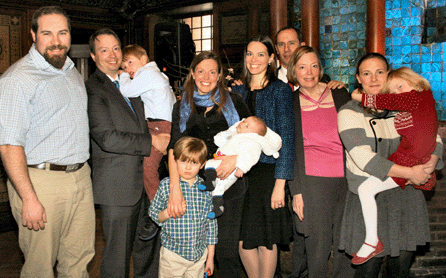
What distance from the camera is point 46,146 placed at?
6.54 feet

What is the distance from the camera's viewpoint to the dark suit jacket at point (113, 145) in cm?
219

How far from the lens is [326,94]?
2342mm

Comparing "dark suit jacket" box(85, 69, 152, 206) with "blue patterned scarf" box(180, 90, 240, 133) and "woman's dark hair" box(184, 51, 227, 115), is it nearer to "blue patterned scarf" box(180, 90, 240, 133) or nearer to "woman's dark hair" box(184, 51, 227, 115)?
"blue patterned scarf" box(180, 90, 240, 133)

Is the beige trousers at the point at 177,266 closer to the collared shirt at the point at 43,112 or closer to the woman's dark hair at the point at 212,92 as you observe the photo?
the collared shirt at the point at 43,112

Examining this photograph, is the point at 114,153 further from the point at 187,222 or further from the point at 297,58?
the point at 297,58

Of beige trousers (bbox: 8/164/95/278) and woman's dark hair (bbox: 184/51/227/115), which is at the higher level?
woman's dark hair (bbox: 184/51/227/115)

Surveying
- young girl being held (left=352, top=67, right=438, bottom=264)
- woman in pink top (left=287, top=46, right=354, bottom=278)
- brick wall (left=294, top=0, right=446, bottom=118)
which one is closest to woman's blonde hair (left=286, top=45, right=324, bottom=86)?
woman in pink top (left=287, top=46, right=354, bottom=278)

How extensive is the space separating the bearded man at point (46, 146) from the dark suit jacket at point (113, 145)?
0.08 m

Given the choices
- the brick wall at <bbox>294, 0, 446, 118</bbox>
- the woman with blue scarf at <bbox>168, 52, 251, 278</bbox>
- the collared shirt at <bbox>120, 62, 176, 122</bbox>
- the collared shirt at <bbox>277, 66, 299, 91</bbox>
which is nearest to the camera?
the woman with blue scarf at <bbox>168, 52, 251, 278</bbox>

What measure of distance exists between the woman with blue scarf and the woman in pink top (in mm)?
372

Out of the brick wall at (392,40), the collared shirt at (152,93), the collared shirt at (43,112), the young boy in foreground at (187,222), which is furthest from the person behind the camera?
the brick wall at (392,40)

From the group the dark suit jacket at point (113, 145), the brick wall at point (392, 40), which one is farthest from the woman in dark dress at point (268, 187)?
the brick wall at point (392, 40)

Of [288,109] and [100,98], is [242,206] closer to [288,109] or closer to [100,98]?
[288,109]

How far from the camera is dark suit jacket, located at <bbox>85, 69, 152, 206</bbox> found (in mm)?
2189
